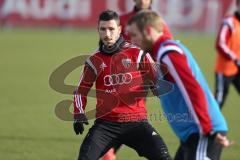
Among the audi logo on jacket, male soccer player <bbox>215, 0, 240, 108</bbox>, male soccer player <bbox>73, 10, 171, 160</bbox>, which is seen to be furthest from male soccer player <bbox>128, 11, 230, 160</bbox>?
male soccer player <bbox>215, 0, 240, 108</bbox>

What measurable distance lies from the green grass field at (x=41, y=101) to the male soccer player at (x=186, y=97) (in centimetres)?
247

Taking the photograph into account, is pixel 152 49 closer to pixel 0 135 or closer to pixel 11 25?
pixel 0 135

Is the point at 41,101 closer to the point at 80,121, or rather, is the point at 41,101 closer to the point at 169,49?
the point at 80,121

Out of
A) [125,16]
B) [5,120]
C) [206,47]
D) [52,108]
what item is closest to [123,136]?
[125,16]

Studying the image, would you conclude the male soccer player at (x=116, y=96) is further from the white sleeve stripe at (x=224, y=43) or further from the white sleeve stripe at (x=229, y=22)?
the white sleeve stripe at (x=229, y=22)

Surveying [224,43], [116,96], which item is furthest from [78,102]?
[224,43]

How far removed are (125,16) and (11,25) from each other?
77.7ft

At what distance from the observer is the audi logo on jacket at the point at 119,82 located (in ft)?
25.3

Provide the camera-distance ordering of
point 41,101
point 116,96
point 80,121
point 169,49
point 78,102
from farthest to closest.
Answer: point 41,101 → point 116,96 → point 78,102 → point 80,121 → point 169,49

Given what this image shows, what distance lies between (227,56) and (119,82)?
4874mm

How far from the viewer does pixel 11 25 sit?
110 feet

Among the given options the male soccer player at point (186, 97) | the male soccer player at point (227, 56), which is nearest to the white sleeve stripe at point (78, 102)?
the male soccer player at point (186, 97)

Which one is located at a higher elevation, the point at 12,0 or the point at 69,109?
the point at 12,0

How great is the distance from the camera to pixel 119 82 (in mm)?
7848
